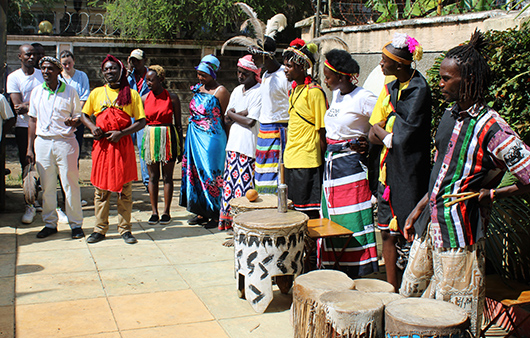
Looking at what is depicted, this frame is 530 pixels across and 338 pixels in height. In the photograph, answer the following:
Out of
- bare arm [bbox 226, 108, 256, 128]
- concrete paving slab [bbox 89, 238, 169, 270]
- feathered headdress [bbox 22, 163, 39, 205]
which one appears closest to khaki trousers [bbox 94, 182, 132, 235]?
concrete paving slab [bbox 89, 238, 169, 270]

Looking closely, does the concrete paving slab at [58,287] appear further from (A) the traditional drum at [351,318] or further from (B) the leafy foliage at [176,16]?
(B) the leafy foliage at [176,16]

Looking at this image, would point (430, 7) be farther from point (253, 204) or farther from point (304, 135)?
point (253, 204)

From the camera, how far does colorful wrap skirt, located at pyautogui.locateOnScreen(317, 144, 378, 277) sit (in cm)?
482

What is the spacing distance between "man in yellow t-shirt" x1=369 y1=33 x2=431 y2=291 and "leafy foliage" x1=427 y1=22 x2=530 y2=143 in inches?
28.2

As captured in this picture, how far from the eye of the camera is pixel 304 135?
5266 mm

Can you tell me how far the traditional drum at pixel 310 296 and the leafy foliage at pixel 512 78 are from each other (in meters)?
1.87

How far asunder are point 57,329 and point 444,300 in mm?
2786

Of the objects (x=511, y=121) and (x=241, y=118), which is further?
(x=241, y=118)

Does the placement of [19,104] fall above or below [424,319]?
above

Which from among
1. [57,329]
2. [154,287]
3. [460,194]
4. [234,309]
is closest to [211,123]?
[154,287]

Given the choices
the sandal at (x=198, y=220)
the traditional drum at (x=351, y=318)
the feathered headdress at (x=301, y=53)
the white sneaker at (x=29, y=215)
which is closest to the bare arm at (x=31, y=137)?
the white sneaker at (x=29, y=215)

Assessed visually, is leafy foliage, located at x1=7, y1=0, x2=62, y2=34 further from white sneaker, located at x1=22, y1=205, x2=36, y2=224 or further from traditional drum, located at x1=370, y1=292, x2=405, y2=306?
traditional drum, located at x1=370, y1=292, x2=405, y2=306

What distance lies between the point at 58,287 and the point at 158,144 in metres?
2.66

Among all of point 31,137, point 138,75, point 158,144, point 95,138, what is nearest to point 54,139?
point 31,137
